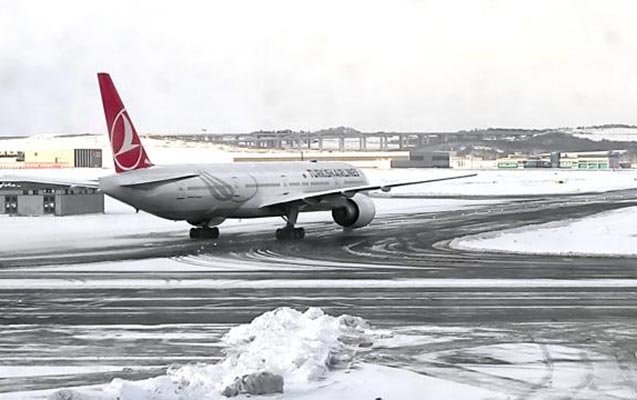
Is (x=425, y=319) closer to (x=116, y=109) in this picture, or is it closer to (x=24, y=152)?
(x=116, y=109)

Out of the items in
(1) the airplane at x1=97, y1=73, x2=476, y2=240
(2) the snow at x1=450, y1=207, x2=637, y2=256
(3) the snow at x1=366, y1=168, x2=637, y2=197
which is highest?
(1) the airplane at x1=97, y1=73, x2=476, y2=240

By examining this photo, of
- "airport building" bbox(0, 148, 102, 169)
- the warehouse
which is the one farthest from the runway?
"airport building" bbox(0, 148, 102, 169)

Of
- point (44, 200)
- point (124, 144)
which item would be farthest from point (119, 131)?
point (44, 200)

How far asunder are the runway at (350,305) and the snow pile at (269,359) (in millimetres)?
552

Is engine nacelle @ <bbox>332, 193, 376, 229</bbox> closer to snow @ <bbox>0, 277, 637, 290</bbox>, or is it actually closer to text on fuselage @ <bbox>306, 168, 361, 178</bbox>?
text on fuselage @ <bbox>306, 168, 361, 178</bbox>

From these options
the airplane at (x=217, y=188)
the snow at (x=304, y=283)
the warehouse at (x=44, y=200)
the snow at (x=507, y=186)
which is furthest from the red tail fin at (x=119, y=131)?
the snow at (x=507, y=186)

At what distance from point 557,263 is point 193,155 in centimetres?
16333

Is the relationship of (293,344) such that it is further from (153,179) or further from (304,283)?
(153,179)

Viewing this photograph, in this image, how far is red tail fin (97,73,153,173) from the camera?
A: 116 feet

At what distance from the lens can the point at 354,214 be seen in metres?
40.8

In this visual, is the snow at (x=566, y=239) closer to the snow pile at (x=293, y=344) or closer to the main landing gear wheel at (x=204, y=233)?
the main landing gear wheel at (x=204, y=233)

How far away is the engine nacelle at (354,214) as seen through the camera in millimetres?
40794

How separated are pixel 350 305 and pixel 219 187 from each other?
18.8 m

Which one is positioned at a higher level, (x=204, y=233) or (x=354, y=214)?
(x=354, y=214)
